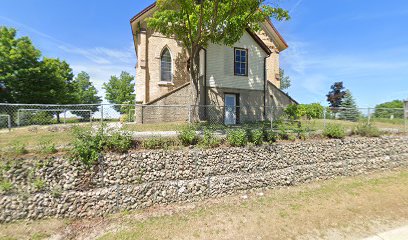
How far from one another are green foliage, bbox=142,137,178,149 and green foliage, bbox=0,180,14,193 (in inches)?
142

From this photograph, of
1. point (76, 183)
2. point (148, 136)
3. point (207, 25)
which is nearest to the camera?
point (76, 183)

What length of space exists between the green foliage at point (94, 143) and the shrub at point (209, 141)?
262cm

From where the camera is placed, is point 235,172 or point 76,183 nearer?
point 76,183

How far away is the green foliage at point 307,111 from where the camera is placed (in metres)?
10.2

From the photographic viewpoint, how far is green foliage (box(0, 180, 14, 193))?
495 cm

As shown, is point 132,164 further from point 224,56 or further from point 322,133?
point 224,56

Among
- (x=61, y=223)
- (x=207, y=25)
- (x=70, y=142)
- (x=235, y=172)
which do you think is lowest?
(x=61, y=223)

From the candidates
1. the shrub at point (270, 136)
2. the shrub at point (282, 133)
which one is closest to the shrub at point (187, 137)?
the shrub at point (270, 136)

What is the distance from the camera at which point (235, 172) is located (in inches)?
272

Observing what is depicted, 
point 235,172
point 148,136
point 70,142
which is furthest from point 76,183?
point 235,172

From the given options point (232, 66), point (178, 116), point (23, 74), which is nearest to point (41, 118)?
point (178, 116)

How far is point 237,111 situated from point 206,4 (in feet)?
21.6

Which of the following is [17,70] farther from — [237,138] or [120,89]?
[120,89]

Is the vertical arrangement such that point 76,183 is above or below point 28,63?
below
